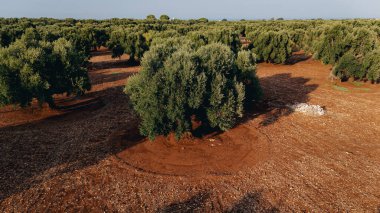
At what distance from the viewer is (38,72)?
17938 millimetres

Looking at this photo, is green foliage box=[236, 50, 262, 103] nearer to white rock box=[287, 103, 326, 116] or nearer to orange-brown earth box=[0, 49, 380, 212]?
orange-brown earth box=[0, 49, 380, 212]

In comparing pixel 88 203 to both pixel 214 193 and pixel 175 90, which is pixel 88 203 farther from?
pixel 175 90

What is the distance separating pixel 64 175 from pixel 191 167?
618cm

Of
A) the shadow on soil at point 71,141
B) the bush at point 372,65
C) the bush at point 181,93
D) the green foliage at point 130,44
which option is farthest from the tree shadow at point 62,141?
the bush at point 372,65

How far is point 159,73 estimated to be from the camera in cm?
1416

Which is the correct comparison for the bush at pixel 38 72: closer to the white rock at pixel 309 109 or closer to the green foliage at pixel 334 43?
the white rock at pixel 309 109

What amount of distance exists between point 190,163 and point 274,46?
28879 mm

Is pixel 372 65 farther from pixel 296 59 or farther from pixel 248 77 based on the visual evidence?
pixel 296 59

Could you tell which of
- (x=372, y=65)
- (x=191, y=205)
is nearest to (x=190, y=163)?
(x=191, y=205)

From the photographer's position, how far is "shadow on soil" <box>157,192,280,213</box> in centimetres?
1079

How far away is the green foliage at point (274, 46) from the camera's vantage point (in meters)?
37.2

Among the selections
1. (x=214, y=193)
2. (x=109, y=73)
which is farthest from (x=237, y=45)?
(x=214, y=193)

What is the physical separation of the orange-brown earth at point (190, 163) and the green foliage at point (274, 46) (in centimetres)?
1700

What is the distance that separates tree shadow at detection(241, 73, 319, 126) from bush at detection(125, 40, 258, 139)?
4.88 meters
